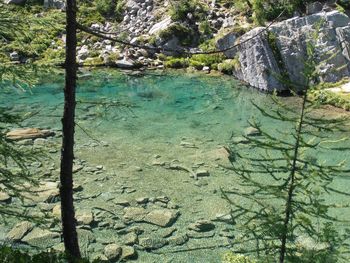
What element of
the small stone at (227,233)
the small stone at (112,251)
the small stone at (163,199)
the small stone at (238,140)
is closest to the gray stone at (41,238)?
the small stone at (112,251)

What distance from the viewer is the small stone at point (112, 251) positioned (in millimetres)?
11430

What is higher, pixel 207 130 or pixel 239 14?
pixel 239 14

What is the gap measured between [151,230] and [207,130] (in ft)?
29.9

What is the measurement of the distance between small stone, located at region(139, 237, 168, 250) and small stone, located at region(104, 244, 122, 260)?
2.25 ft

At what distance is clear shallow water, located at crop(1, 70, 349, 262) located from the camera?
44.9 ft

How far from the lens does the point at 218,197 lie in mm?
14617

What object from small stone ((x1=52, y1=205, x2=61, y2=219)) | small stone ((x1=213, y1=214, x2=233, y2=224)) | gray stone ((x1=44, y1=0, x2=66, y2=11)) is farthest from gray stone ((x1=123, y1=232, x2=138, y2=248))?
gray stone ((x1=44, y1=0, x2=66, y2=11))

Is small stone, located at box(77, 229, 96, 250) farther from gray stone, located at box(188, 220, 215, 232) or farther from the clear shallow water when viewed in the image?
gray stone, located at box(188, 220, 215, 232)

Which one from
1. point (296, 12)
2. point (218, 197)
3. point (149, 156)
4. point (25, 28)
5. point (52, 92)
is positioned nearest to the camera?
point (25, 28)

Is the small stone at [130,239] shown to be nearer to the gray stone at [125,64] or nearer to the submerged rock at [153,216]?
the submerged rock at [153,216]

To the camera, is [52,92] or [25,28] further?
[52,92]

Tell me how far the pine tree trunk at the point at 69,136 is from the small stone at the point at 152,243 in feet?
11.9

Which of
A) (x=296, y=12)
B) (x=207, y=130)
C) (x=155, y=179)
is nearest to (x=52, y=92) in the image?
(x=207, y=130)

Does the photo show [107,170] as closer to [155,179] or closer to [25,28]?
[155,179]
